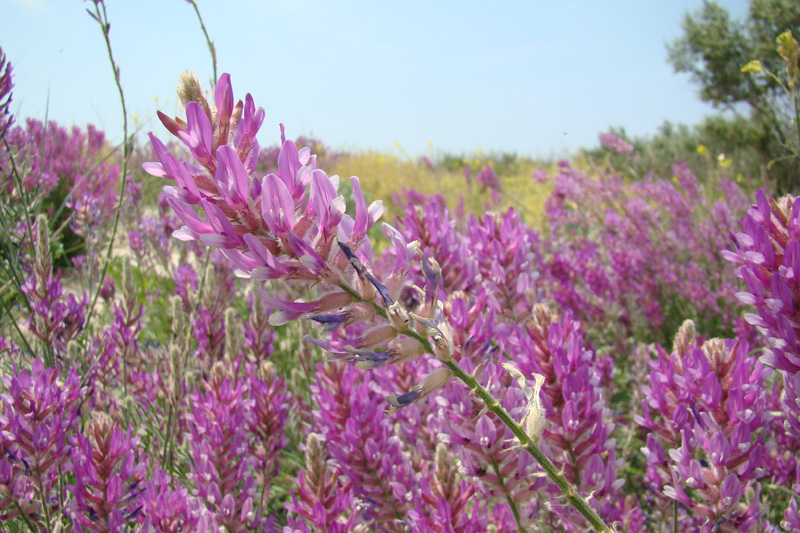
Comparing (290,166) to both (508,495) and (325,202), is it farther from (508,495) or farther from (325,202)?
Result: (508,495)

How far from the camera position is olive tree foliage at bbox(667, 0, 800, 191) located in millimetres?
12508

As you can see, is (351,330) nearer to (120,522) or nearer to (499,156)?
(120,522)

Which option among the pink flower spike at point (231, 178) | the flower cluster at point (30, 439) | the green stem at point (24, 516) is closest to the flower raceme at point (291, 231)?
the pink flower spike at point (231, 178)

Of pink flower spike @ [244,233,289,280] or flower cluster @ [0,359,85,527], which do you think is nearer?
pink flower spike @ [244,233,289,280]

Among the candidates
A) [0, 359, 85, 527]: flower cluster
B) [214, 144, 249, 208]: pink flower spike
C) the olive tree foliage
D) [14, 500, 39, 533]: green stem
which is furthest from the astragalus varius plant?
the olive tree foliage

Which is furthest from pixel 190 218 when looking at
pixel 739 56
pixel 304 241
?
pixel 739 56

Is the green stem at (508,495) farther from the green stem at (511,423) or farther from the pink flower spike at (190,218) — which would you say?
the pink flower spike at (190,218)

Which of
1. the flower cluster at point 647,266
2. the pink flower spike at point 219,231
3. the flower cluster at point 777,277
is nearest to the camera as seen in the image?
the pink flower spike at point 219,231

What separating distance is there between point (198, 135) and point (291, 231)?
0.65 feet

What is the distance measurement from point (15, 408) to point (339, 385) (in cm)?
85

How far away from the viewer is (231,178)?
72 centimetres

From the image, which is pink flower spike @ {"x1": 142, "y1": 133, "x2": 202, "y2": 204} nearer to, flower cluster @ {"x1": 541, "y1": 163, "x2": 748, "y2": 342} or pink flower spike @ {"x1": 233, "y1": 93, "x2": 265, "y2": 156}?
pink flower spike @ {"x1": 233, "y1": 93, "x2": 265, "y2": 156}

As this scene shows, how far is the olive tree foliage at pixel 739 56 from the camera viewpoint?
12.5 metres

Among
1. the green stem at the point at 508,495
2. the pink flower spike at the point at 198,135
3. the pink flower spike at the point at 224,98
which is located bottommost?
the green stem at the point at 508,495
